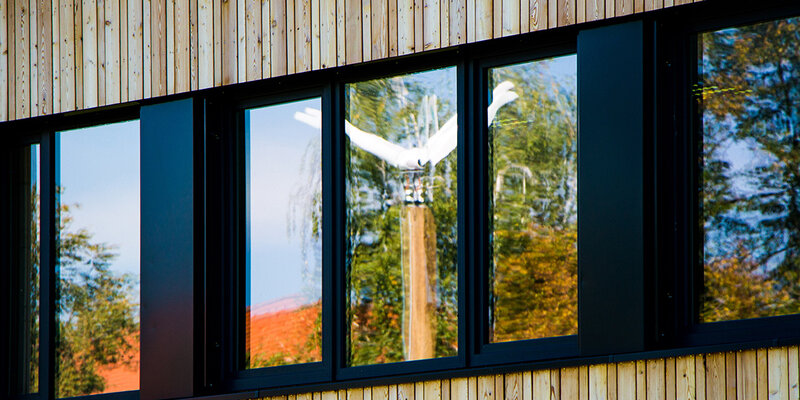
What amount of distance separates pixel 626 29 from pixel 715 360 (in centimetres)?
154

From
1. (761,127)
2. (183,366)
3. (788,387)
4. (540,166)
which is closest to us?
(788,387)

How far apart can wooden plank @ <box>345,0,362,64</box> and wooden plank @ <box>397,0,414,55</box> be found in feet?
0.84

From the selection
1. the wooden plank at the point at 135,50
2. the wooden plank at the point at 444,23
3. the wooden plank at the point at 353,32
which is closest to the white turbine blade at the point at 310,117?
the wooden plank at the point at 353,32

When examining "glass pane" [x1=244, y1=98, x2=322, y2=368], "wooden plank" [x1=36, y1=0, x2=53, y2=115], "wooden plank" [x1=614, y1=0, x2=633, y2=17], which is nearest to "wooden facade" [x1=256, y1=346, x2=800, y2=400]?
"glass pane" [x1=244, y1=98, x2=322, y2=368]

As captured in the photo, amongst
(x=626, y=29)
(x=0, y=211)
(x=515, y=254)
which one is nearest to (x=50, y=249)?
(x=0, y=211)

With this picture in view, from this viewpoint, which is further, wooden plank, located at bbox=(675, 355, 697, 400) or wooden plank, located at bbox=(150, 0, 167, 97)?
wooden plank, located at bbox=(150, 0, 167, 97)

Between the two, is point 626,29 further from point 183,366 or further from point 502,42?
point 183,366

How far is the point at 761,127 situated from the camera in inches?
160

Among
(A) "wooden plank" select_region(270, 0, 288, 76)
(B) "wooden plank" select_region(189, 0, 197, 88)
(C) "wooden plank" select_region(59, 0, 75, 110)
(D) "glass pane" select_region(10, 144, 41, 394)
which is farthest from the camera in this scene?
(D) "glass pane" select_region(10, 144, 41, 394)

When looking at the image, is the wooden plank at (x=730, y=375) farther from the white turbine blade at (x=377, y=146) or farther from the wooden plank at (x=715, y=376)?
the white turbine blade at (x=377, y=146)

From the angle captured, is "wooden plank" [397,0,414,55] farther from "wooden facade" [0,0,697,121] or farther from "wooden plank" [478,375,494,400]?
"wooden plank" [478,375,494,400]

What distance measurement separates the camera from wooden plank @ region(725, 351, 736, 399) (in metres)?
3.92

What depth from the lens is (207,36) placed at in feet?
18.4

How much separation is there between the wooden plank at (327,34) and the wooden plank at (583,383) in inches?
84.6
